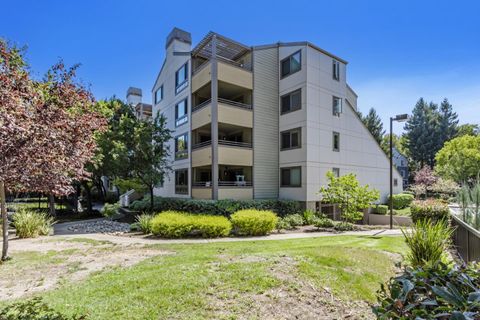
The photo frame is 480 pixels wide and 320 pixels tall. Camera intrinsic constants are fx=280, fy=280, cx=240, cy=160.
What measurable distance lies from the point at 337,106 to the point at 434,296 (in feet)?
69.0

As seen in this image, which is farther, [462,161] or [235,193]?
[462,161]

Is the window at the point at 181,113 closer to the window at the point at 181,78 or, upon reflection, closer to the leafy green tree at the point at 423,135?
the window at the point at 181,78

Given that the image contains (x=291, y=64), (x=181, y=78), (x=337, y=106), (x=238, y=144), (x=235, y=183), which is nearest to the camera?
(x=235, y=183)

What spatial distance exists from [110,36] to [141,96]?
85.9 feet

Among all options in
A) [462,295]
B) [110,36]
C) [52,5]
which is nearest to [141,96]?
[110,36]

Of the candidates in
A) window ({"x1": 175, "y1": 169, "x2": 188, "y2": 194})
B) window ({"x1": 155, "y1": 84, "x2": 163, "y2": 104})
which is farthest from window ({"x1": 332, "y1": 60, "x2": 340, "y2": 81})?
window ({"x1": 155, "y1": 84, "x2": 163, "y2": 104})

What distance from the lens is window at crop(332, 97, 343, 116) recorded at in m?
21.7

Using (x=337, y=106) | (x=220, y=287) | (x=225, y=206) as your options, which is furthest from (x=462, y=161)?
(x=220, y=287)

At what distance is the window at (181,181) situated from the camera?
2238 cm

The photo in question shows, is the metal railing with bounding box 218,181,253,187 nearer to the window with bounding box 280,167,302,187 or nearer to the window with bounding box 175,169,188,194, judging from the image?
the window with bounding box 280,167,302,187

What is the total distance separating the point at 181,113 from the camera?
23469 millimetres

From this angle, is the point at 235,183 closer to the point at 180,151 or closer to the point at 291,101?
the point at 180,151

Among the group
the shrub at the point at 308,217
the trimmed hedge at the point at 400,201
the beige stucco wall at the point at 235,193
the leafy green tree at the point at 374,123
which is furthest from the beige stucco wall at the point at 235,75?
the leafy green tree at the point at 374,123

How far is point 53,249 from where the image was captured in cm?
1014
